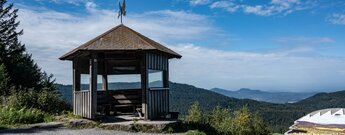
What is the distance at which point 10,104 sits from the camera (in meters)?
17.2

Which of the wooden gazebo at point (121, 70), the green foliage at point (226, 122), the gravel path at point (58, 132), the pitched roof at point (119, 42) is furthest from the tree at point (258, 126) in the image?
the gravel path at point (58, 132)

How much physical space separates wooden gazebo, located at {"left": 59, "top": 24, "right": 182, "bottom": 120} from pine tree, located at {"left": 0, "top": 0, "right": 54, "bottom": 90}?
10070 mm

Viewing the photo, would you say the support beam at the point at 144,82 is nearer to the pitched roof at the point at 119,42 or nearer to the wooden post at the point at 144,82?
the wooden post at the point at 144,82

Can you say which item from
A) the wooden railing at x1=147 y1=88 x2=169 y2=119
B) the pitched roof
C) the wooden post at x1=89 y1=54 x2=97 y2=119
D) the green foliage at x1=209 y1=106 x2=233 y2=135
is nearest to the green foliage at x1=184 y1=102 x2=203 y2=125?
the green foliage at x1=209 y1=106 x2=233 y2=135

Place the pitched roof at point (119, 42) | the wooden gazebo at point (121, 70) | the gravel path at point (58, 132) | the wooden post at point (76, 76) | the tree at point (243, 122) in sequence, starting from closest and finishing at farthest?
1. the gravel path at point (58, 132)
2. the pitched roof at point (119, 42)
3. the wooden gazebo at point (121, 70)
4. the wooden post at point (76, 76)
5. the tree at point (243, 122)

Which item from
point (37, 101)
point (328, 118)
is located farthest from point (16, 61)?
point (328, 118)

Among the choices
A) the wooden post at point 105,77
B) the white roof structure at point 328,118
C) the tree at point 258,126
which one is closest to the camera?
the wooden post at point 105,77

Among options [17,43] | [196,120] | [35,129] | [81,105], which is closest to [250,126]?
[196,120]

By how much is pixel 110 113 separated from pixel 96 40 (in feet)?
11.5

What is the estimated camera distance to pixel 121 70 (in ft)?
59.9

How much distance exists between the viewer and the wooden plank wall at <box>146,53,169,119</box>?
15246 mm

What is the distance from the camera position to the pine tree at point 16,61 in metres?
28.2

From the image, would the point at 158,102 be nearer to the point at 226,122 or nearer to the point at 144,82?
the point at 144,82

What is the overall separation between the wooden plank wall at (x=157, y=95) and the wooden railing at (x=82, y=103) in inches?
86.7
